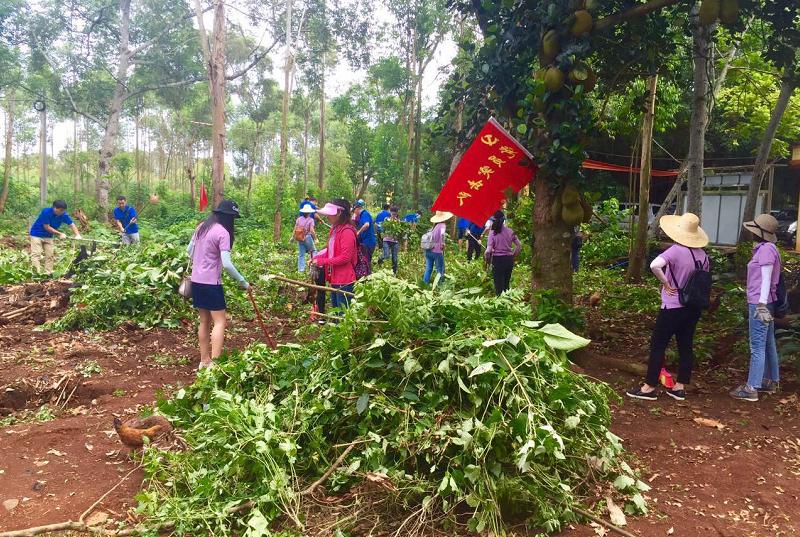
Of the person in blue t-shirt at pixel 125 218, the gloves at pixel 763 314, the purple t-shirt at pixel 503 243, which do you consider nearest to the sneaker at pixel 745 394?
the gloves at pixel 763 314

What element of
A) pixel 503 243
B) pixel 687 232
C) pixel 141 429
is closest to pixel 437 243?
pixel 503 243

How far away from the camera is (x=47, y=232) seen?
33.1 feet

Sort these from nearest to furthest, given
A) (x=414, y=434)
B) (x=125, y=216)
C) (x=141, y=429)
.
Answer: (x=414, y=434) < (x=141, y=429) < (x=125, y=216)

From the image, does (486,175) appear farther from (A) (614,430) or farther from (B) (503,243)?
(B) (503,243)

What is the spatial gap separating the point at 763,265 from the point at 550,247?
1776mm

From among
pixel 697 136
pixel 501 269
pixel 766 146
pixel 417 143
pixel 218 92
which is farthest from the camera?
pixel 417 143

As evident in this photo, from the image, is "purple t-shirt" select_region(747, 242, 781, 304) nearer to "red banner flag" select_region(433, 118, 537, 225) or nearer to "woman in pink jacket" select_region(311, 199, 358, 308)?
"red banner flag" select_region(433, 118, 537, 225)

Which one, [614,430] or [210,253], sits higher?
[210,253]

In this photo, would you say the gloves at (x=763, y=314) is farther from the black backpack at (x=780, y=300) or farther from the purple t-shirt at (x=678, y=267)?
the purple t-shirt at (x=678, y=267)

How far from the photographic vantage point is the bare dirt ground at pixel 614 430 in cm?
303

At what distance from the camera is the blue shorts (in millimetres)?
5219

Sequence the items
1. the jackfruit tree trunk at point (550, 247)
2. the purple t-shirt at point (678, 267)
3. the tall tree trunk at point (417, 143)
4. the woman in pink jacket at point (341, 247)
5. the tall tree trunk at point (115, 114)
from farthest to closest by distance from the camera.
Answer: the tall tree trunk at point (115, 114) < the tall tree trunk at point (417, 143) < the woman in pink jacket at point (341, 247) < the jackfruit tree trunk at point (550, 247) < the purple t-shirt at point (678, 267)

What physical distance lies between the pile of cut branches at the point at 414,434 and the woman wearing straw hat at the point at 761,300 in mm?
2315

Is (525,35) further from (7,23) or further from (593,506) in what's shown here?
(7,23)
